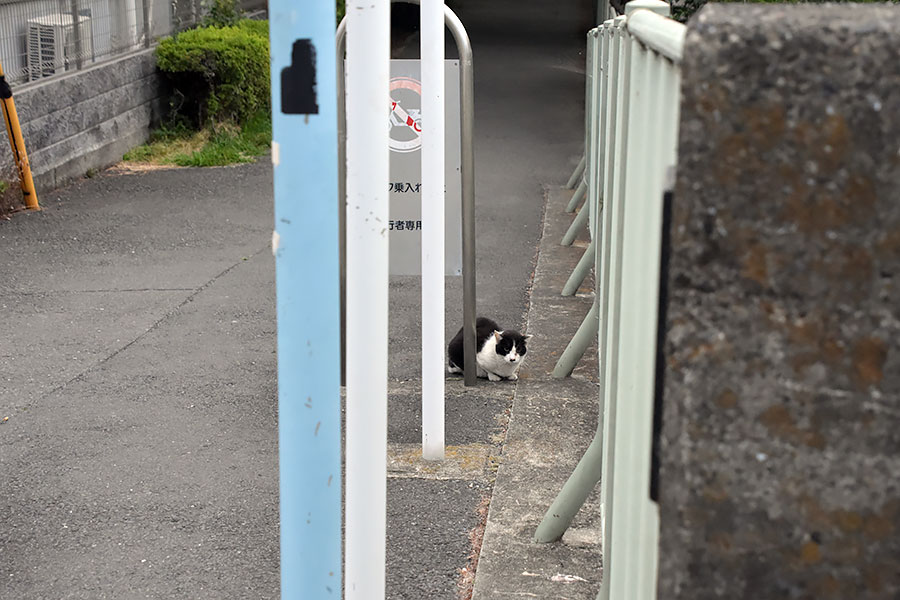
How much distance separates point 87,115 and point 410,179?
6.19m

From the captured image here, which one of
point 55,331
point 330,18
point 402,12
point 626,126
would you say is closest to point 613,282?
point 626,126

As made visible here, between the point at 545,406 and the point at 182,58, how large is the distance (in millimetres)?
8145

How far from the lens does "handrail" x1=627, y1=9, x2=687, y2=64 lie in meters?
1.46

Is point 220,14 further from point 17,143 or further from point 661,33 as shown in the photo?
point 661,33

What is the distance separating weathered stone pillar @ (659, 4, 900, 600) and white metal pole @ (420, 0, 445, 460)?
318 cm

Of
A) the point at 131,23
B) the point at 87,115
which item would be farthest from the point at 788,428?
the point at 131,23

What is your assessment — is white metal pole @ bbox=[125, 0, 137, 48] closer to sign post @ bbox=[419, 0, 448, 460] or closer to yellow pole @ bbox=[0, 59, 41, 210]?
yellow pole @ bbox=[0, 59, 41, 210]

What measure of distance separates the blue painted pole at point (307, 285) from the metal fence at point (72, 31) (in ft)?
26.7

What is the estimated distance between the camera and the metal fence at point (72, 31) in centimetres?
951

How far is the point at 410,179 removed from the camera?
533 centimetres

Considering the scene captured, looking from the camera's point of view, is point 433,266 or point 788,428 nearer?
point 788,428

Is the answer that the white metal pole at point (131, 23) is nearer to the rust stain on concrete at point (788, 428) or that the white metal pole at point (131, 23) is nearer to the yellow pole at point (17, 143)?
the yellow pole at point (17, 143)

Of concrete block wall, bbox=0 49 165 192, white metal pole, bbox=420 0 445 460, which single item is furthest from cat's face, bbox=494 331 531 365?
concrete block wall, bbox=0 49 165 192

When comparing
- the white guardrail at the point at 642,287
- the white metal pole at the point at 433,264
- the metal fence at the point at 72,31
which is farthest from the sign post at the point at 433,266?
the metal fence at the point at 72,31
